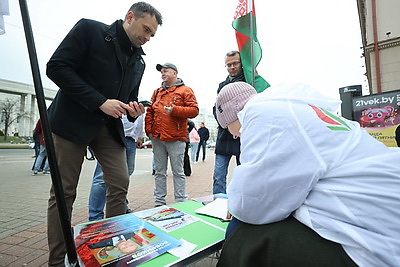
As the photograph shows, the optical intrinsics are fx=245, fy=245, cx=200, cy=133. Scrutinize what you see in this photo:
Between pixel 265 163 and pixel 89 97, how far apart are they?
1.15 meters

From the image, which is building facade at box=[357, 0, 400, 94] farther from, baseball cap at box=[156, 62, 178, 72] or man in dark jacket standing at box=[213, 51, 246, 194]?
baseball cap at box=[156, 62, 178, 72]

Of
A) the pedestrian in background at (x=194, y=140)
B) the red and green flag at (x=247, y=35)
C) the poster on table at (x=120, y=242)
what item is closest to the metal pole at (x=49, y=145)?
the poster on table at (x=120, y=242)

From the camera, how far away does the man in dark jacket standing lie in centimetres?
271

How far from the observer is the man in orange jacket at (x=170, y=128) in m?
2.95

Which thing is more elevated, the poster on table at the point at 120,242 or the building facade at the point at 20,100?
the building facade at the point at 20,100

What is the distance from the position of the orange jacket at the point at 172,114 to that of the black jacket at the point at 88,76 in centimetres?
111

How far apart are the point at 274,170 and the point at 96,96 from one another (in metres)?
1.17

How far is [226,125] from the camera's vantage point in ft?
5.36

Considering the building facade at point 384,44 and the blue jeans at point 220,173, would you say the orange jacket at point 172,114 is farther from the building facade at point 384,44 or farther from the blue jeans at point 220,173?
the building facade at point 384,44

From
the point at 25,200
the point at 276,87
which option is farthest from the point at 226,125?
the point at 25,200

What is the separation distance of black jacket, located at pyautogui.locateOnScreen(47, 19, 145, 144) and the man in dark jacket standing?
1249 mm

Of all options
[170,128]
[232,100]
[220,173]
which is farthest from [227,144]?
[232,100]

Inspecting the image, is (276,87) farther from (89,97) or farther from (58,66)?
(58,66)

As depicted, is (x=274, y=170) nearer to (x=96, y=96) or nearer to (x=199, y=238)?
(x=199, y=238)
